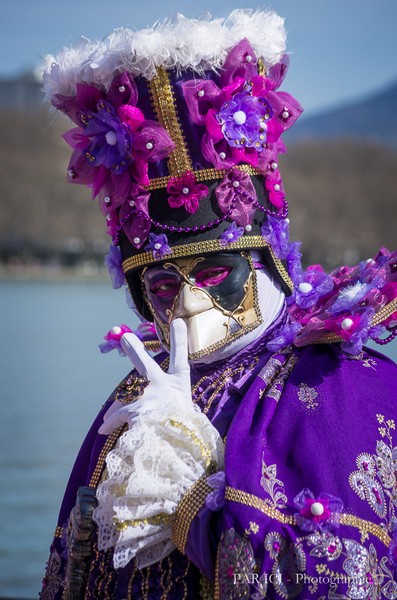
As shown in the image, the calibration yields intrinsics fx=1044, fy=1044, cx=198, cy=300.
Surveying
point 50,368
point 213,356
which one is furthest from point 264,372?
point 50,368

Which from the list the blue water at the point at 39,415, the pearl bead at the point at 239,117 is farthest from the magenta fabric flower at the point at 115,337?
the blue water at the point at 39,415

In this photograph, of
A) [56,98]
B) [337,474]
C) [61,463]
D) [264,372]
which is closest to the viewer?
[337,474]

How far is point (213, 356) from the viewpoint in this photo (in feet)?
7.04

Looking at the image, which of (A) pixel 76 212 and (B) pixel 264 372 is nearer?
(B) pixel 264 372

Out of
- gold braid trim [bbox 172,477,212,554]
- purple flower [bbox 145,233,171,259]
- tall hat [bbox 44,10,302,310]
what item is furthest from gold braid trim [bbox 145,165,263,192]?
gold braid trim [bbox 172,477,212,554]

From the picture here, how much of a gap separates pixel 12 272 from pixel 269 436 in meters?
32.2

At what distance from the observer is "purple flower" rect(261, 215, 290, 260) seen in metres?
2.20

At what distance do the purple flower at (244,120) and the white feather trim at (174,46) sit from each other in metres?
0.09

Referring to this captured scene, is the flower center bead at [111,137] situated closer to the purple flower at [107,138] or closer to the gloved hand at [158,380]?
the purple flower at [107,138]

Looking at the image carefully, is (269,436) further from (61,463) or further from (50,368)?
(50,368)

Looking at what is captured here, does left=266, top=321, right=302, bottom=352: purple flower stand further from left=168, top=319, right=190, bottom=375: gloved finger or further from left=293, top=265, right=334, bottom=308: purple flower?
left=168, top=319, right=190, bottom=375: gloved finger

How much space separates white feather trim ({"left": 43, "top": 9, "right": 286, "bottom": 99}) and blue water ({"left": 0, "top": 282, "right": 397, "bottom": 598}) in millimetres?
3013

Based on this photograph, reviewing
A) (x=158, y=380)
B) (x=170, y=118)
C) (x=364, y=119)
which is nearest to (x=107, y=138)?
(x=170, y=118)

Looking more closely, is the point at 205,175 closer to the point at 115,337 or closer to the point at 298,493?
the point at 115,337
